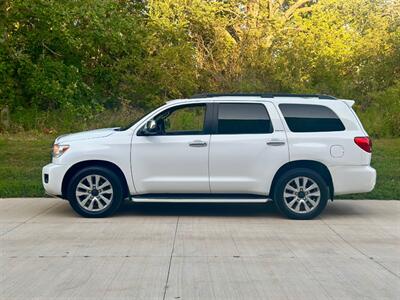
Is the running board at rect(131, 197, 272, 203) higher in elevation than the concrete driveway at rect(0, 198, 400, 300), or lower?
higher

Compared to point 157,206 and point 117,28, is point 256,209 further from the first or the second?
point 117,28

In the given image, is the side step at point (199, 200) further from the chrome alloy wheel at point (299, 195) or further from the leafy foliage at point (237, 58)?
the leafy foliage at point (237, 58)

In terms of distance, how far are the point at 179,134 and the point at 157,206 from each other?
5.59ft

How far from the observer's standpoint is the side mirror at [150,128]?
9.72m

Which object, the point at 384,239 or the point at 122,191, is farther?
the point at 122,191

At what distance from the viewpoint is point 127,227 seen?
9.04 m

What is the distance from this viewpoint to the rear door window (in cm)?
979

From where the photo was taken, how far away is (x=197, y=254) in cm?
744

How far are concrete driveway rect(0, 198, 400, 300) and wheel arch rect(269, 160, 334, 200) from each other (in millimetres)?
559

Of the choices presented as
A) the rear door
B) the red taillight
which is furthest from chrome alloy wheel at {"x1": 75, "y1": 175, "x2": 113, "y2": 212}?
the red taillight

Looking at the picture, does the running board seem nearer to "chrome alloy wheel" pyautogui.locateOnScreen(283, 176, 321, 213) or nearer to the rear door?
the rear door

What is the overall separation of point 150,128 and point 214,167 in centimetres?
115

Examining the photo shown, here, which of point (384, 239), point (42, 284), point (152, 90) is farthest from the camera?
point (152, 90)

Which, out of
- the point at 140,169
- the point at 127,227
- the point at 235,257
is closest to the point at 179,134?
the point at 140,169
